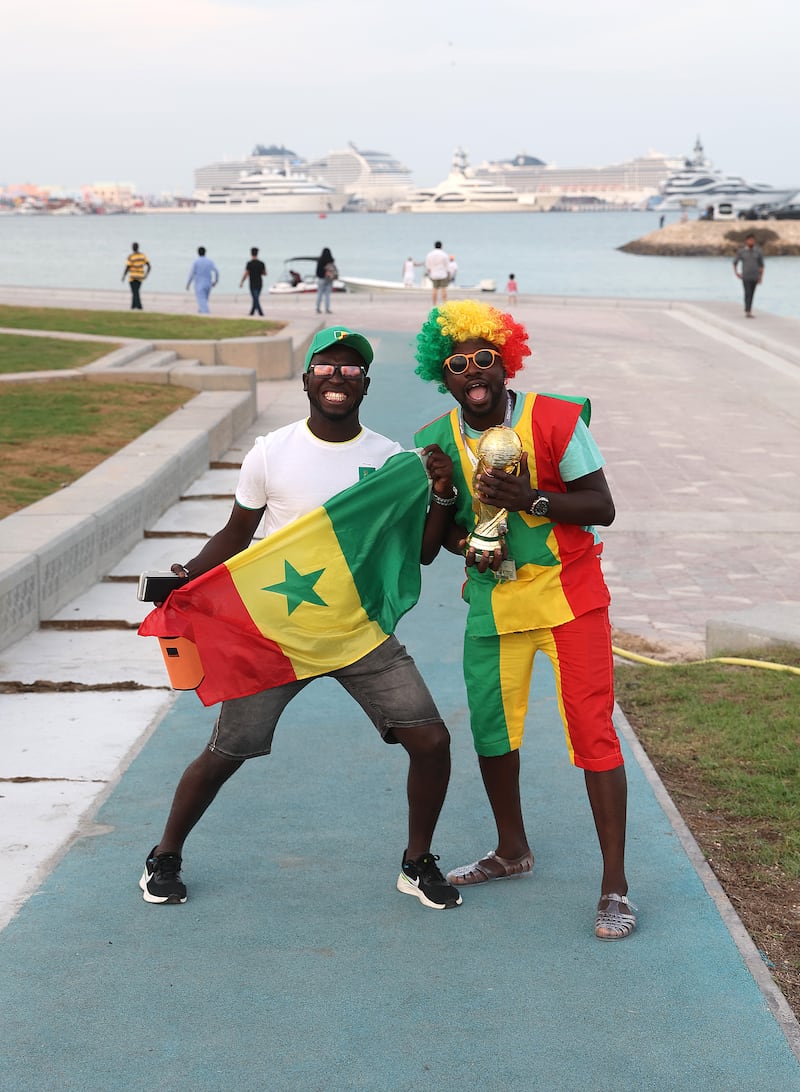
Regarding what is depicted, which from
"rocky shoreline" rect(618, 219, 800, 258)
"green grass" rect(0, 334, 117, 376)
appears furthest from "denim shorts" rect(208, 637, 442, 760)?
"rocky shoreline" rect(618, 219, 800, 258)

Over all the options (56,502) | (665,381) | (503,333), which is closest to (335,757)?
(503,333)

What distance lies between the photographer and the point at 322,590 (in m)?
4.23

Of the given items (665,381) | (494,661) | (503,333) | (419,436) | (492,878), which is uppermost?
(503,333)

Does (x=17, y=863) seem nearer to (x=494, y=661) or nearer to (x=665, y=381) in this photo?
(x=494, y=661)

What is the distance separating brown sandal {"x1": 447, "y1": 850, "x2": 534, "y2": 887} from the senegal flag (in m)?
0.89

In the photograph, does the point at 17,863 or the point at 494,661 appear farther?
the point at 17,863

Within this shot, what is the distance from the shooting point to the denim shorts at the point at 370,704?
13.8 ft

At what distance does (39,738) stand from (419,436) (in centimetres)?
268

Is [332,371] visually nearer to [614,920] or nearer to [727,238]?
[614,920]

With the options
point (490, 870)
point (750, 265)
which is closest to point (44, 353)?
point (490, 870)

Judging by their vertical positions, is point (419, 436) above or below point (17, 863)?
above

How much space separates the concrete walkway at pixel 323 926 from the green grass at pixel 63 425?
9.47 feet

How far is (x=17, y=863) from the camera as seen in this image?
4.70m

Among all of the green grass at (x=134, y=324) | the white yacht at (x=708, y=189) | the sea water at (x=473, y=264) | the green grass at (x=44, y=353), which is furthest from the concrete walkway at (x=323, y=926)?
the white yacht at (x=708, y=189)
